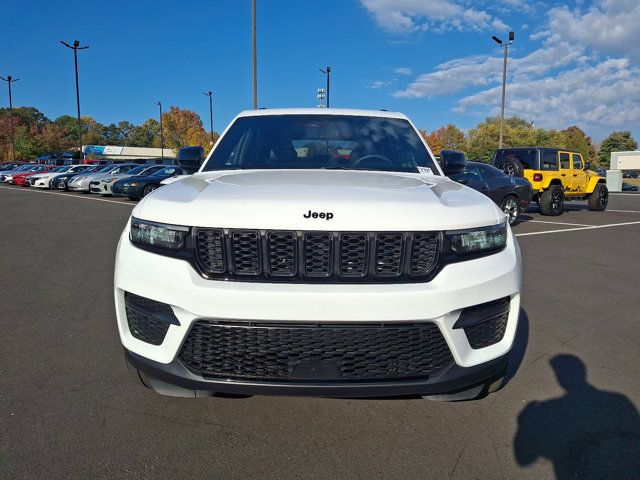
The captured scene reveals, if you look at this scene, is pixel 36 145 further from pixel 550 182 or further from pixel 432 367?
pixel 432 367

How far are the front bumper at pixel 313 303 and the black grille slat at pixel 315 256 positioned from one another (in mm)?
53

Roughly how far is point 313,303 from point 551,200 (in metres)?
14.7

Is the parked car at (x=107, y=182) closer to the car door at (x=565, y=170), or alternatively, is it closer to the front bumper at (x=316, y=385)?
the car door at (x=565, y=170)

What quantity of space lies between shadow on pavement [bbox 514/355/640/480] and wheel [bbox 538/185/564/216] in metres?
12.9

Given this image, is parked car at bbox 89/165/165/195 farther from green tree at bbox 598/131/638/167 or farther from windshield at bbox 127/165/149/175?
green tree at bbox 598/131/638/167

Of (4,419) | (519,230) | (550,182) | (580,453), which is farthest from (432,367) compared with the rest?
(550,182)

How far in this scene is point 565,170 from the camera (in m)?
15.2

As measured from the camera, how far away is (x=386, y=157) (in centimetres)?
358

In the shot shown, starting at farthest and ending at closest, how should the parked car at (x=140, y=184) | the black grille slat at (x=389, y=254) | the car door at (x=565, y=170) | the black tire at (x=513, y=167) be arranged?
the parked car at (x=140, y=184)
the car door at (x=565, y=170)
the black tire at (x=513, y=167)
the black grille slat at (x=389, y=254)

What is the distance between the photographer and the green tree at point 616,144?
92.3 meters

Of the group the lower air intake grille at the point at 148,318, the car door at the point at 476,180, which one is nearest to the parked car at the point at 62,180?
the car door at the point at 476,180

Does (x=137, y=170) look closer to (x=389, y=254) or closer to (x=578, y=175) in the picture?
(x=578, y=175)

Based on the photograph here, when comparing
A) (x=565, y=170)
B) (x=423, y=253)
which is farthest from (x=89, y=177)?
(x=423, y=253)

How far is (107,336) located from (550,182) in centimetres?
1434
